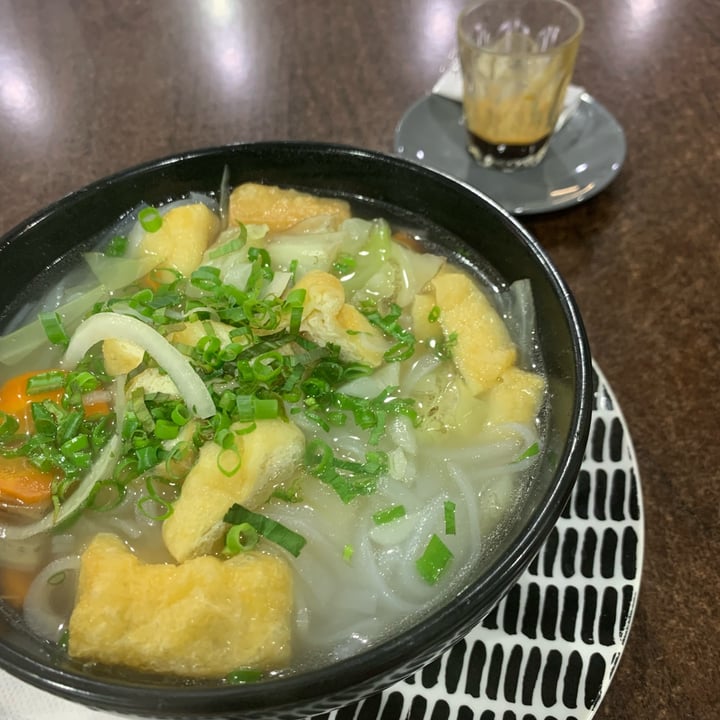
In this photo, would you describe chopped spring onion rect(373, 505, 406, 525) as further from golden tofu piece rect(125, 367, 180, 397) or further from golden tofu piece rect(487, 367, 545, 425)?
golden tofu piece rect(125, 367, 180, 397)

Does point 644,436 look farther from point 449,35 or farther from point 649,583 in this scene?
point 449,35

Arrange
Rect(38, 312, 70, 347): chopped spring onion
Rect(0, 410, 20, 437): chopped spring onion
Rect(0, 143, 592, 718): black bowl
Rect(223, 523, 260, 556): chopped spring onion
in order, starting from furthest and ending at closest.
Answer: Rect(38, 312, 70, 347): chopped spring onion, Rect(0, 410, 20, 437): chopped spring onion, Rect(223, 523, 260, 556): chopped spring onion, Rect(0, 143, 592, 718): black bowl

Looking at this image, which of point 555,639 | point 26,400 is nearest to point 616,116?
point 555,639

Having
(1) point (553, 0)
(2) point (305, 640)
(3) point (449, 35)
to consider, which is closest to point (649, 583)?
(2) point (305, 640)

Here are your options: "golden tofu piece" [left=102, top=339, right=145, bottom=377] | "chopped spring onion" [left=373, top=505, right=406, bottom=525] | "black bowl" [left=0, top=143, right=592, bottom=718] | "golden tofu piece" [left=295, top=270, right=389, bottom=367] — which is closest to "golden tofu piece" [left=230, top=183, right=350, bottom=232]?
"black bowl" [left=0, top=143, right=592, bottom=718]

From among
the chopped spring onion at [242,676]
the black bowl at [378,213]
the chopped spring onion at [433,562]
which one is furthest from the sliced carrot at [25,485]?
the chopped spring onion at [433,562]

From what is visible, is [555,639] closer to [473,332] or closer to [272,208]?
[473,332]

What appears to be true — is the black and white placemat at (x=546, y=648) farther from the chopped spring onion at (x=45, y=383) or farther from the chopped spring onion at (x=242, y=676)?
the chopped spring onion at (x=45, y=383)
